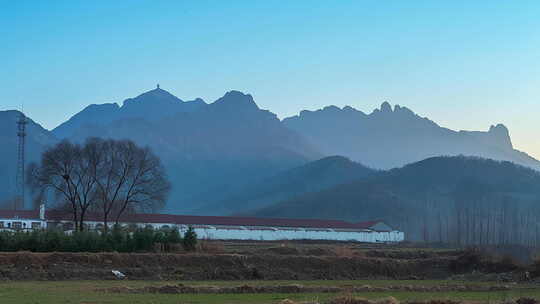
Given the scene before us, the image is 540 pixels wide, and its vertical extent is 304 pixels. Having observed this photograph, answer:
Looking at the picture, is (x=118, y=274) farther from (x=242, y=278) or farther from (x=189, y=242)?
(x=189, y=242)

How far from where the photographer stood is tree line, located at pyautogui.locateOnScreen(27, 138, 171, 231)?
3627 inches

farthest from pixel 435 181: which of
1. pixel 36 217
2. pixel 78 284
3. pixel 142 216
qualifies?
pixel 78 284

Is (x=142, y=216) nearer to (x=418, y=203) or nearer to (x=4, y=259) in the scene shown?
(x=4, y=259)

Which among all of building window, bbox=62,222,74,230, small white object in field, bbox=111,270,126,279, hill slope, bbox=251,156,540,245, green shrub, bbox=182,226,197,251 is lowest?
small white object in field, bbox=111,270,126,279

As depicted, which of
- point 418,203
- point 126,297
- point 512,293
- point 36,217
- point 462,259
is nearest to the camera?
point 126,297

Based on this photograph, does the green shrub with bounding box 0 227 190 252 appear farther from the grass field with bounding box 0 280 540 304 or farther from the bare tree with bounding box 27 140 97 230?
the bare tree with bounding box 27 140 97 230

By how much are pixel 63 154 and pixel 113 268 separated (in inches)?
1701

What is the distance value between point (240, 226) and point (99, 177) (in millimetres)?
27953


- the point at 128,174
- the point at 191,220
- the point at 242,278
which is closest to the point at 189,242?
the point at 242,278

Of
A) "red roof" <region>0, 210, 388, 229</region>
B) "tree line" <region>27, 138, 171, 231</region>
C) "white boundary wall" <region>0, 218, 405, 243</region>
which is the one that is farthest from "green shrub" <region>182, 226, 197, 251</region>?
"white boundary wall" <region>0, 218, 405, 243</region>

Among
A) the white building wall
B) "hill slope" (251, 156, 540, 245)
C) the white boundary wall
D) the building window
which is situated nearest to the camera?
the building window

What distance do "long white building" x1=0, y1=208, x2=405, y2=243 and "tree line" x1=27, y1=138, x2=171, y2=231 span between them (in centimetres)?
403

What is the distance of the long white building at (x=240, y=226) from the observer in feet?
342

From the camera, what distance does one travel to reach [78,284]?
43938 millimetres
